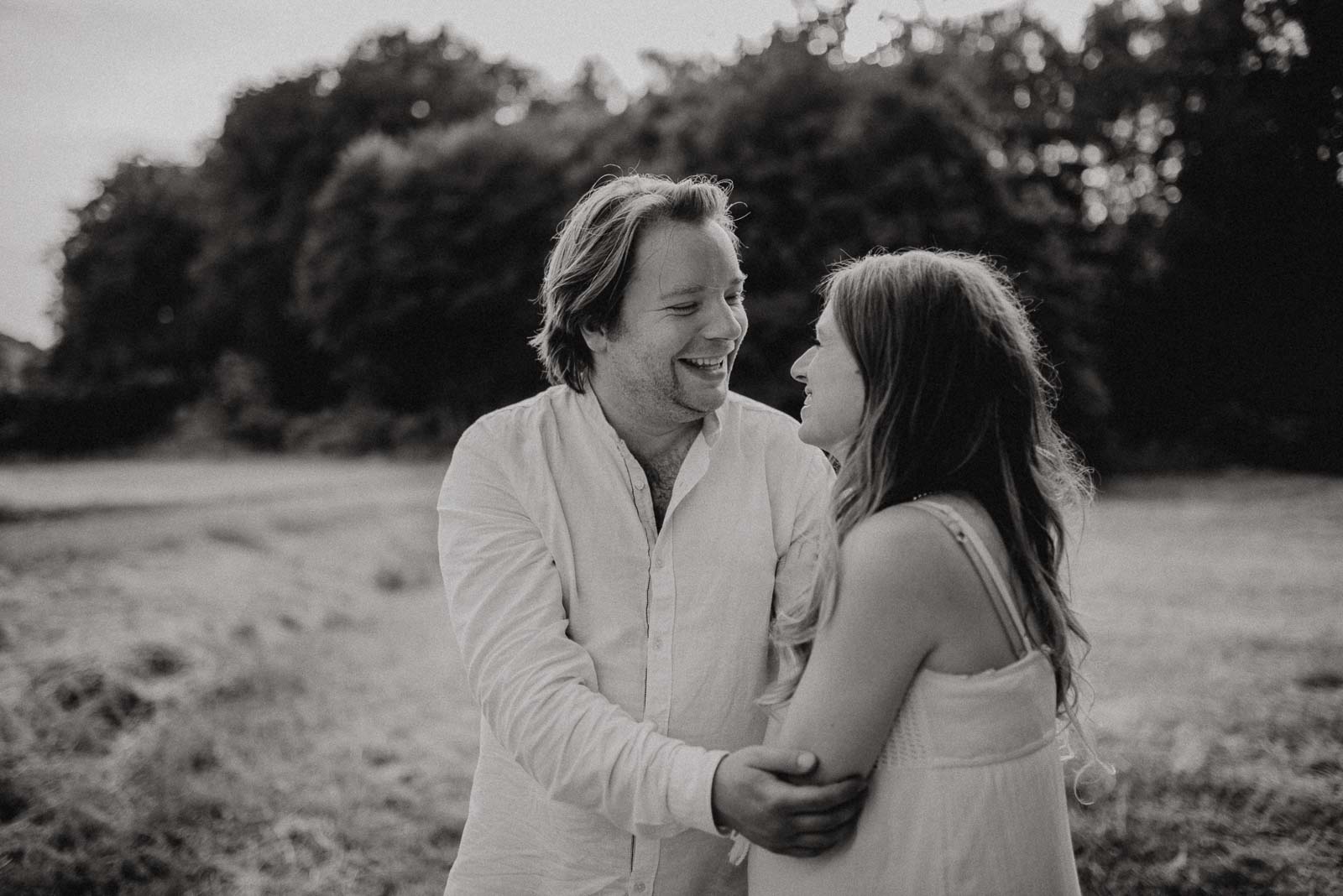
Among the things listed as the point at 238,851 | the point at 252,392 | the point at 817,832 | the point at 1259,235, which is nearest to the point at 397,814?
the point at 238,851

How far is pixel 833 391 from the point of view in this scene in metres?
1.93

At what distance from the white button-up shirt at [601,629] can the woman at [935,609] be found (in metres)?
0.31

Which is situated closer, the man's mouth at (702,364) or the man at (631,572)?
the man at (631,572)

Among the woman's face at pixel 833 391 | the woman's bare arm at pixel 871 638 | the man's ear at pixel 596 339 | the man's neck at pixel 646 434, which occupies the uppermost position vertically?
the man's ear at pixel 596 339

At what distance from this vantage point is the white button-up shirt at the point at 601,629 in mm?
2041

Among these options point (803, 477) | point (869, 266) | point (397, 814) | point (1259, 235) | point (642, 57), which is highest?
point (642, 57)

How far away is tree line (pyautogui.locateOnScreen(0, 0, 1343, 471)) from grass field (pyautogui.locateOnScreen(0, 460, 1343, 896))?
354 centimetres

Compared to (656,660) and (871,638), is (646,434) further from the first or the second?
(871,638)

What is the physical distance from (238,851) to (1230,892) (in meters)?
3.97

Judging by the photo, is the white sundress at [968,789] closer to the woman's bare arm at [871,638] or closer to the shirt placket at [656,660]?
the woman's bare arm at [871,638]

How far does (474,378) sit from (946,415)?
834 inches

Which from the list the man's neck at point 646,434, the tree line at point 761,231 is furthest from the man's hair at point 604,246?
the tree line at point 761,231

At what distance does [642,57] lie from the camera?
21.2 meters

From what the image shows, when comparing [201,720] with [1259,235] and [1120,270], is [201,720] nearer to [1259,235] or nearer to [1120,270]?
[1259,235]
